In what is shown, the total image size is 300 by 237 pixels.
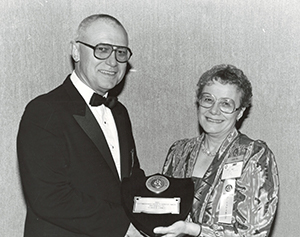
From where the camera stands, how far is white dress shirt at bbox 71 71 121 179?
2664 mm

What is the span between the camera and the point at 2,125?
3.29m

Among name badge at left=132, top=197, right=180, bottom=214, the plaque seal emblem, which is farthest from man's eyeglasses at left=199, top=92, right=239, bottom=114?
name badge at left=132, top=197, right=180, bottom=214

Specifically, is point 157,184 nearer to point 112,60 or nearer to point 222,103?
point 222,103

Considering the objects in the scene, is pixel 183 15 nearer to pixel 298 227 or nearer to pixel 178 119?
pixel 178 119

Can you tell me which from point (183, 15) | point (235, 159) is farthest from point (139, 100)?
point (235, 159)

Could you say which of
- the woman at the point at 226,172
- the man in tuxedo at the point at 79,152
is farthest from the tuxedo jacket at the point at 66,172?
the woman at the point at 226,172

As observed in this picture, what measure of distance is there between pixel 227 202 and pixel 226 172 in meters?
0.18

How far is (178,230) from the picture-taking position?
2.38 metres

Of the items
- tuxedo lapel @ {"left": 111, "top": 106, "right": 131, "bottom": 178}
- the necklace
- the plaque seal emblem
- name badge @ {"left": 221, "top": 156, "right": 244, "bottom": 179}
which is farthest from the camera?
the necklace

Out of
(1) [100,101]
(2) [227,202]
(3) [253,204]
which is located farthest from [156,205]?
(1) [100,101]

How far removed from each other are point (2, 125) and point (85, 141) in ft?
3.63

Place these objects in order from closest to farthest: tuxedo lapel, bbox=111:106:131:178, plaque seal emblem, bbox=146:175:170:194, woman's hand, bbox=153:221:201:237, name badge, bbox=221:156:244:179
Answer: woman's hand, bbox=153:221:201:237, plaque seal emblem, bbox=146:175:170:194, name badge, bbox=221:156:244:179, tuxedo lapel, bbox=111:106:131:178

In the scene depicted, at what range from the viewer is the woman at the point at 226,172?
255cm

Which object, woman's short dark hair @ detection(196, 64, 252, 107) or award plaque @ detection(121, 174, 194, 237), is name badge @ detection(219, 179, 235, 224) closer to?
award plaque @ detection(121, 174, 194, 237)
